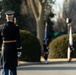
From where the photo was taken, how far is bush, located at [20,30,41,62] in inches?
815

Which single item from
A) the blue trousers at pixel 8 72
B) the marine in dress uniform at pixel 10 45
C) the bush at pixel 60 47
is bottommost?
the bush at pixel 60 47

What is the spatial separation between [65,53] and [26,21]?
2621 cm

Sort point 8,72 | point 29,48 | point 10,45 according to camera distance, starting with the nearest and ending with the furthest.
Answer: point 10,45 → point 8,72 → point 29,48

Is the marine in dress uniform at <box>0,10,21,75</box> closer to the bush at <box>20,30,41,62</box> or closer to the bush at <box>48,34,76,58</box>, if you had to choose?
the bush at <box>20,30,41,62</box>

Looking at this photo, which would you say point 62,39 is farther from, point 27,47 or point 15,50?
point 15,50

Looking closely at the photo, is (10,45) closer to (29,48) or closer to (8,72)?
(8,72)

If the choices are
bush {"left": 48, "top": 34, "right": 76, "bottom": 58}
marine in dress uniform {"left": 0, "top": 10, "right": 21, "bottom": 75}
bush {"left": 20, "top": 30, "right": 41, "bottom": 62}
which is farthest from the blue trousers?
bush {"left": 48, "top": 34, "right": 76, "bottom": 58}

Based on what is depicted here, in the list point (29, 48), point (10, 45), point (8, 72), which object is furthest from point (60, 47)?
point (10, 45)

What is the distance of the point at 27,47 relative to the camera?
2080 cm

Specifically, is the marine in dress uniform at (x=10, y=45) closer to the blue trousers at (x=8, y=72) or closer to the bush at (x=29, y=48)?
the blue trousers at (x=8, y=72)

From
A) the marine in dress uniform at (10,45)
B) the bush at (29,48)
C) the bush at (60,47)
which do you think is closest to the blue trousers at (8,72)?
the marine in dress uniform at (10,45)

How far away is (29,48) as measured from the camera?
68.5ft

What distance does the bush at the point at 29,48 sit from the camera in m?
20.7

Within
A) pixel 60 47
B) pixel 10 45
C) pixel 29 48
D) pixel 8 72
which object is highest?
pixel 10 45
